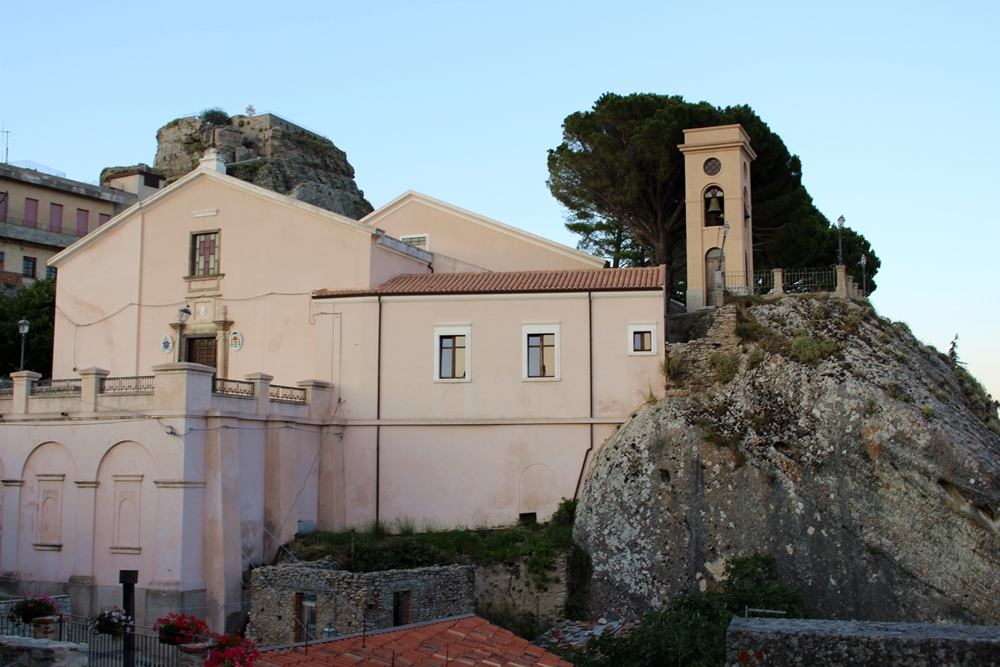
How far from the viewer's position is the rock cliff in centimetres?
2395

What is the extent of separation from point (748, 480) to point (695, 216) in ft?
39.9

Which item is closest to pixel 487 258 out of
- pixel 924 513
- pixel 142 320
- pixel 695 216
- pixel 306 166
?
pixel 695 216

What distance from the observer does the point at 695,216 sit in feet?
115

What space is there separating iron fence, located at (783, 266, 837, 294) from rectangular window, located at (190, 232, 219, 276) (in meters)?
20.2

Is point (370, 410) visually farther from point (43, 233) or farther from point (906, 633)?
point (43, 233)

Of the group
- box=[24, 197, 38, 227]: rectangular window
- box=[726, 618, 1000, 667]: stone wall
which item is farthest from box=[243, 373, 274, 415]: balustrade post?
box=[24, 197, 38, 227]: rectangular window

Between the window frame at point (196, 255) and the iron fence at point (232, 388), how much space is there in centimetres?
642

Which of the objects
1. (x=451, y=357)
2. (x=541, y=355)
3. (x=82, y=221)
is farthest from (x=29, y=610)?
(x=82, y=221)

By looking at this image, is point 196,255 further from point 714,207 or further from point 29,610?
point 714,207

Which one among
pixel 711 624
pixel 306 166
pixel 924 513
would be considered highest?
pixel 306 166

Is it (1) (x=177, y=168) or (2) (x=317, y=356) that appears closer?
(2) (x=317, y=356)

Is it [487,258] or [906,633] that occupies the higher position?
[487,258]

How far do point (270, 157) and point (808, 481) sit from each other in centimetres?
4390

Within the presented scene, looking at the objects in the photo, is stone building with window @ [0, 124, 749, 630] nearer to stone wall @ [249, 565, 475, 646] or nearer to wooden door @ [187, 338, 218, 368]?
wooden door @ [187, 338, 218, 368]
